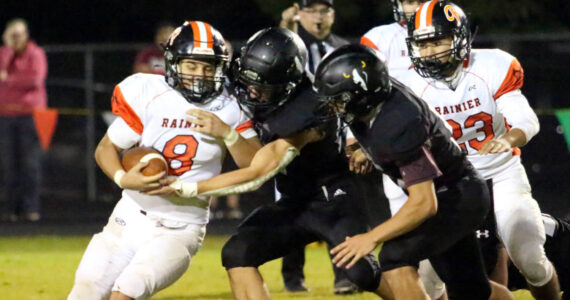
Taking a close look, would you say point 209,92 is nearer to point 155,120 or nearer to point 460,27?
point 155,120

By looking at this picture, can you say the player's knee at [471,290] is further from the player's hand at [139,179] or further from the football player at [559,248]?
the player's hand at [139,179]

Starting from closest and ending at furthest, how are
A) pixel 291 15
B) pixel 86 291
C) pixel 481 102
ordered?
pixel 86 291, pixel 481 102, pixel 291 15

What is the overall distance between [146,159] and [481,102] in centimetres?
180

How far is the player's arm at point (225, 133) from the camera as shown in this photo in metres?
5.27

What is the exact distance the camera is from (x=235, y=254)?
5344mm

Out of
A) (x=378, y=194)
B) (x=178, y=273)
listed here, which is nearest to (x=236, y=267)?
(x=178, y=273)

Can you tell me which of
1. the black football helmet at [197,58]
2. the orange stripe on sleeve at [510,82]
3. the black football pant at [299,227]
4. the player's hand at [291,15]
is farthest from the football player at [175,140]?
the player's hand at [291,15]

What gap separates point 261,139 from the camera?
218 inches

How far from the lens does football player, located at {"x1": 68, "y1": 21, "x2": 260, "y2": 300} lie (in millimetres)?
5309

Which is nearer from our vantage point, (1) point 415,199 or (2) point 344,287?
(1) point 415,199

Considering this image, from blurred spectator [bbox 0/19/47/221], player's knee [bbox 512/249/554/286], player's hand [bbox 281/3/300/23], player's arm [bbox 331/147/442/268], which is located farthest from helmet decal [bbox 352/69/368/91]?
blurred spectator [bbox 0/19/47/221]

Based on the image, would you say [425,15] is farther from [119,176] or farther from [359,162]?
[119,176]

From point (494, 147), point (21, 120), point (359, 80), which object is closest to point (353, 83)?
point (359, 80)

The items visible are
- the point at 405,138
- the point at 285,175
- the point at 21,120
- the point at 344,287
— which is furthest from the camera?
the point at 21,120
